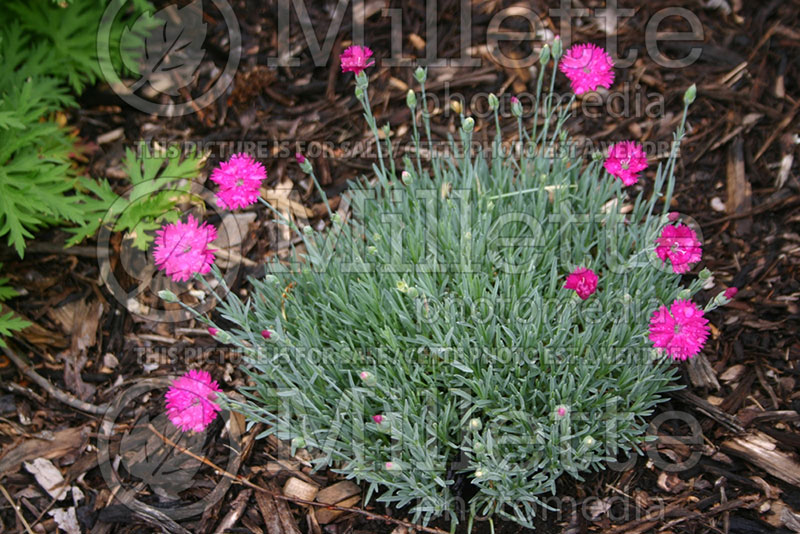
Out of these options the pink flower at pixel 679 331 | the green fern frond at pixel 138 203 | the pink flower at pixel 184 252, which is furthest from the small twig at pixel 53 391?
the pink flower at pixel 679 331

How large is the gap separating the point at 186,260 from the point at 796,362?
2.47 meters

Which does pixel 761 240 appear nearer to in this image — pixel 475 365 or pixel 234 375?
pixel 475 365

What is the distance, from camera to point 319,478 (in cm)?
283

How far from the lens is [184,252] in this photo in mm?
2373

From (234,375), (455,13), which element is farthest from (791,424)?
(455,13)

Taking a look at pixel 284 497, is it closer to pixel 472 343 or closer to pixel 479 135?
pixel 472 343

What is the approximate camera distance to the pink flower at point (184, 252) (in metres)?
2.35

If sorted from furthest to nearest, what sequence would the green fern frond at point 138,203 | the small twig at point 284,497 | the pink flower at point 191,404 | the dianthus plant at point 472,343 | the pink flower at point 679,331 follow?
1. the green fern frond at point 138,203
2. the small twig at point 284,497
3. the dianthus plant at point 472,343
4. the pink flower at point 191,404
5. the pink flower at point 679,331

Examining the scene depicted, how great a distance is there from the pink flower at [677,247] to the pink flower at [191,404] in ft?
5.35

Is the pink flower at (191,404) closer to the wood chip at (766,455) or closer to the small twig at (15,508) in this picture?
the small twig at (15,508)

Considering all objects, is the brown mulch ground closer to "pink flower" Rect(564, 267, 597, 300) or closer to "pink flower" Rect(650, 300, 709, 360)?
"pink flower" Rect(650, 300, 709, 360)

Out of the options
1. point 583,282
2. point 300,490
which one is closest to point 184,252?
point 300,490

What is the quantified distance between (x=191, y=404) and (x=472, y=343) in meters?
1.05

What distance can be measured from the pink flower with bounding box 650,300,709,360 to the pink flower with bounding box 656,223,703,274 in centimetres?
19
